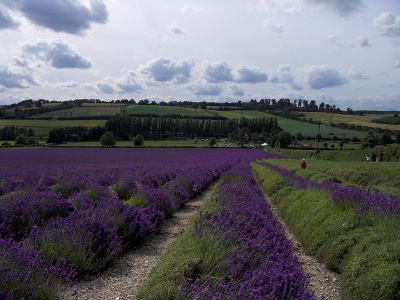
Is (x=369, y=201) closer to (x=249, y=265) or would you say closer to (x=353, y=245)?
(x=353, y=245)

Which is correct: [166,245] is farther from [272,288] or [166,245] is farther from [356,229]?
[272,288]

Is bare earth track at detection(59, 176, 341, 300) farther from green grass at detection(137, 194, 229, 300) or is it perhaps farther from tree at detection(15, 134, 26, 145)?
tree at detection(15, 134, 26, 145)

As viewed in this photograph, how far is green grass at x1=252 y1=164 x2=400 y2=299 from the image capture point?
3.77 m

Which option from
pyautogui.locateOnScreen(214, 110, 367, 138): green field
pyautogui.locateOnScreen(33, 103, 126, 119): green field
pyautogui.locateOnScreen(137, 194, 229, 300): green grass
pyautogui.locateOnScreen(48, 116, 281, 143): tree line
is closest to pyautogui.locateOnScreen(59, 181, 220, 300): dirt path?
A: pyautogui.locateOnScreen(137, 194, 229, 300): green grass

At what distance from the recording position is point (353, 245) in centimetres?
492

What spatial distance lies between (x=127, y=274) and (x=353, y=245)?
11.4ft

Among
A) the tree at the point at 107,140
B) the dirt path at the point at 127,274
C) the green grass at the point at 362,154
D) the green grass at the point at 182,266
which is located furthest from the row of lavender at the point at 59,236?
the tree at the point at 107,140

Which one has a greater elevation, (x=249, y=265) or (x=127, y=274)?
(x=249, y=265)

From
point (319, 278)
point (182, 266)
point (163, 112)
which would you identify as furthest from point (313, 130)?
point (182, 266)

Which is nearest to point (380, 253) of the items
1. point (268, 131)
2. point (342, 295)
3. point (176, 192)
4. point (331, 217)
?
point (342, 295)

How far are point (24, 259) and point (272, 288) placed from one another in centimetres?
237

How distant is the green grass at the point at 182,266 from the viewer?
297cm

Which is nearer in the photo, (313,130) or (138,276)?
(138,276)

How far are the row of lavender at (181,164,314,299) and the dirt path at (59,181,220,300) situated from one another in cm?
103
